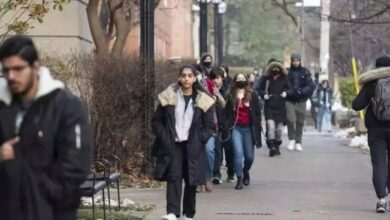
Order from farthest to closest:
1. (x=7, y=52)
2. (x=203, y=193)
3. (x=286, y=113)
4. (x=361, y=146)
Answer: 1. (x=361, y=146)
2. (x=286, y=113)
3. (x=203, y=193)
4. (x=7, y=52)

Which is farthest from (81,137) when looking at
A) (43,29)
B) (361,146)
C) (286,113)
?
(361,146)

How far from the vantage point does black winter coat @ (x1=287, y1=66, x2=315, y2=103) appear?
18.6 meters

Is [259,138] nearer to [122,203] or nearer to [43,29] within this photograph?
[122,203]

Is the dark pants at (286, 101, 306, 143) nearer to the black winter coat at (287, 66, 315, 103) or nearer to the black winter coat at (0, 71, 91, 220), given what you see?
the black winter coat at (287, 66, 315, 103)

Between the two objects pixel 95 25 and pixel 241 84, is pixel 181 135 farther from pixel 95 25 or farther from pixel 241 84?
pixel 95 25

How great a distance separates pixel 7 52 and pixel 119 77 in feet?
28.1

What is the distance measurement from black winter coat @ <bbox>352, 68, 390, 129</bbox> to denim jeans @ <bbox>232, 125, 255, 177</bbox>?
9.00 feet

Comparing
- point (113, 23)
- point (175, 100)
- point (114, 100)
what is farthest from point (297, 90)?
point (175, 100)

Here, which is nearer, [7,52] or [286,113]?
[7,52]

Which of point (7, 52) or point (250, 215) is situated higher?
point (7, 52)

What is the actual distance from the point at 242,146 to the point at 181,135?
3999mm

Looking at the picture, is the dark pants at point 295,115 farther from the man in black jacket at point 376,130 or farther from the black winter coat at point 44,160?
the black winter coat at point 44,160

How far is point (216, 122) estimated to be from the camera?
1251 centimetres

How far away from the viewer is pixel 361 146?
22.2m
